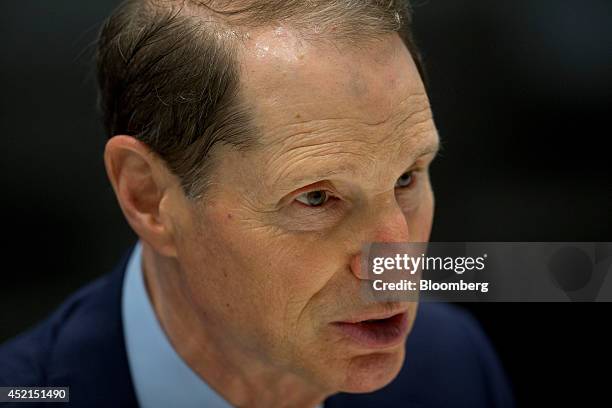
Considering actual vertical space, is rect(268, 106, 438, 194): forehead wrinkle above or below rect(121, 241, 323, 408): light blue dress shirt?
above

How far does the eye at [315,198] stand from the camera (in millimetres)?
958

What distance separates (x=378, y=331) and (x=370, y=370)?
5 cm

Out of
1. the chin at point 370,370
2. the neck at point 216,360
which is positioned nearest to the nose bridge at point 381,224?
the chin at point 370,370

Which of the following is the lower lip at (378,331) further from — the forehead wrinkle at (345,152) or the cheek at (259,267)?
the forehead wrinkle at (345,152)

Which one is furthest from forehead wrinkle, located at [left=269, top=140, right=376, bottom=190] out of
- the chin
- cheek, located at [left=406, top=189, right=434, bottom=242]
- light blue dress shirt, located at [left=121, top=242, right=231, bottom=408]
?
light blue dress shirt, located at [left=121, top=242, right=231, bottom=408]

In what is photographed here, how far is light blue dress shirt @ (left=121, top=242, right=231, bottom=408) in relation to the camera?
1.14 m

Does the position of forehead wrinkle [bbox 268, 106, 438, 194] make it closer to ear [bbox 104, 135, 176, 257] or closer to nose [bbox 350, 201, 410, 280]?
nose [bbox 350, 201, 410, 280]

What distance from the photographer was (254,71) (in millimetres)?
923

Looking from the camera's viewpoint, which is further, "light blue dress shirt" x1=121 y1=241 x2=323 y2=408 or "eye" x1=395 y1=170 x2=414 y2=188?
"light blue dress shirt" x1=121 y1=241 x2=323 y2=408

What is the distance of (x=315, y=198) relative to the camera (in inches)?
37.7

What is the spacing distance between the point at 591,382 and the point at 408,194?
1.75 ft

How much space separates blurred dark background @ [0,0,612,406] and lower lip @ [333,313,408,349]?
33 cm

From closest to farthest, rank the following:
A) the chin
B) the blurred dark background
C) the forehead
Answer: the forehead, the chin, the blurred dark background

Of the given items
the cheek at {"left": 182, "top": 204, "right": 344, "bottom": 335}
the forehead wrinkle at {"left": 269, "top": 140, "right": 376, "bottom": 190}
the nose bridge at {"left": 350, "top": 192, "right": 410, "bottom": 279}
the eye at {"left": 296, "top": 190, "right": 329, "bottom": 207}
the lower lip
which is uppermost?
the forehead wrinkle at {"left": 269, "top": 140, "right": 376, "bottom": 190}
